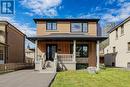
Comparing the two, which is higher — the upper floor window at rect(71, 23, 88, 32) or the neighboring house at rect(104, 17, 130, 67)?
the upper floor window at rect(71, 23, 88, 32)

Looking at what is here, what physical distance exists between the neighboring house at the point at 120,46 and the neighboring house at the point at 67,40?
4.59 metres

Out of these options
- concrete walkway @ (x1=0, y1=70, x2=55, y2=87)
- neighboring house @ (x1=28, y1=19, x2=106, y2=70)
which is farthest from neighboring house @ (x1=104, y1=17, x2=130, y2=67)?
concrete walkway @ (x1=0, y1=70, x2=55, y2=87)

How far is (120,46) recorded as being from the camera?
34.2 m

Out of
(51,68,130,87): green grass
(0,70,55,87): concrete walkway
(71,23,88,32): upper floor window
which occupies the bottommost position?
(51,68,130,87): green grass

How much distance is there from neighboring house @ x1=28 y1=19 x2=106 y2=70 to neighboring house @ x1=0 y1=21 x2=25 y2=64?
5.40m

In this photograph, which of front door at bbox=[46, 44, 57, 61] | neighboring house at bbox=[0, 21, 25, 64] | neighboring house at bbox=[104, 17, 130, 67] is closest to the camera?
front door at bbox=[46, 44, 57, 61]

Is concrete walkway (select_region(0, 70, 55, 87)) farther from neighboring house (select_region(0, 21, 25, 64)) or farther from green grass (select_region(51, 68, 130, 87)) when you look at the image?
neighboring house (select_region(0, 21, 25, 64))

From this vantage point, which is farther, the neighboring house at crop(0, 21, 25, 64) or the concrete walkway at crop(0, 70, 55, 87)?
the neighboring house at crop(0, 21, 25, 64)

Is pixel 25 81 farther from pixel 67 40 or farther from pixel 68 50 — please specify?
pixel 68 50

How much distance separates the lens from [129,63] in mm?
31062

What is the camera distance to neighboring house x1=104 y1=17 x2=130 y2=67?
103 ft

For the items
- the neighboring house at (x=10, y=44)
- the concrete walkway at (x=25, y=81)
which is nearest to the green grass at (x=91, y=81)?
the concrete walkway at (x=25, y=81)

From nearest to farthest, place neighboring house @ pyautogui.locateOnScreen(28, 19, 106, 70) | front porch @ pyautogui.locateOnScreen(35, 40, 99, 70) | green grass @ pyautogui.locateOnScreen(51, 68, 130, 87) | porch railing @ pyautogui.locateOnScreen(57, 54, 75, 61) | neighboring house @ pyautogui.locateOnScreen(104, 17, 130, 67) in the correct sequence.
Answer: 1. green grass @ pyautogui.locateOnScreen(51, 68, 130, 87)
2. porch railing @ pyautogui.locateOnScreen(57, 54, 75, 61)
3. neighboring house @ pyautogui.locateOnScreen(28, 19, 106, 70)
4. front porch @ pyautogui.locateOnScreen(35, 40, 99, 70)
5. neighboring house @ pyautogui.locateOnScreen(104, 17, 130, 67)

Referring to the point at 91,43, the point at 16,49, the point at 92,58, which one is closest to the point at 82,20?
the point at 91,43
